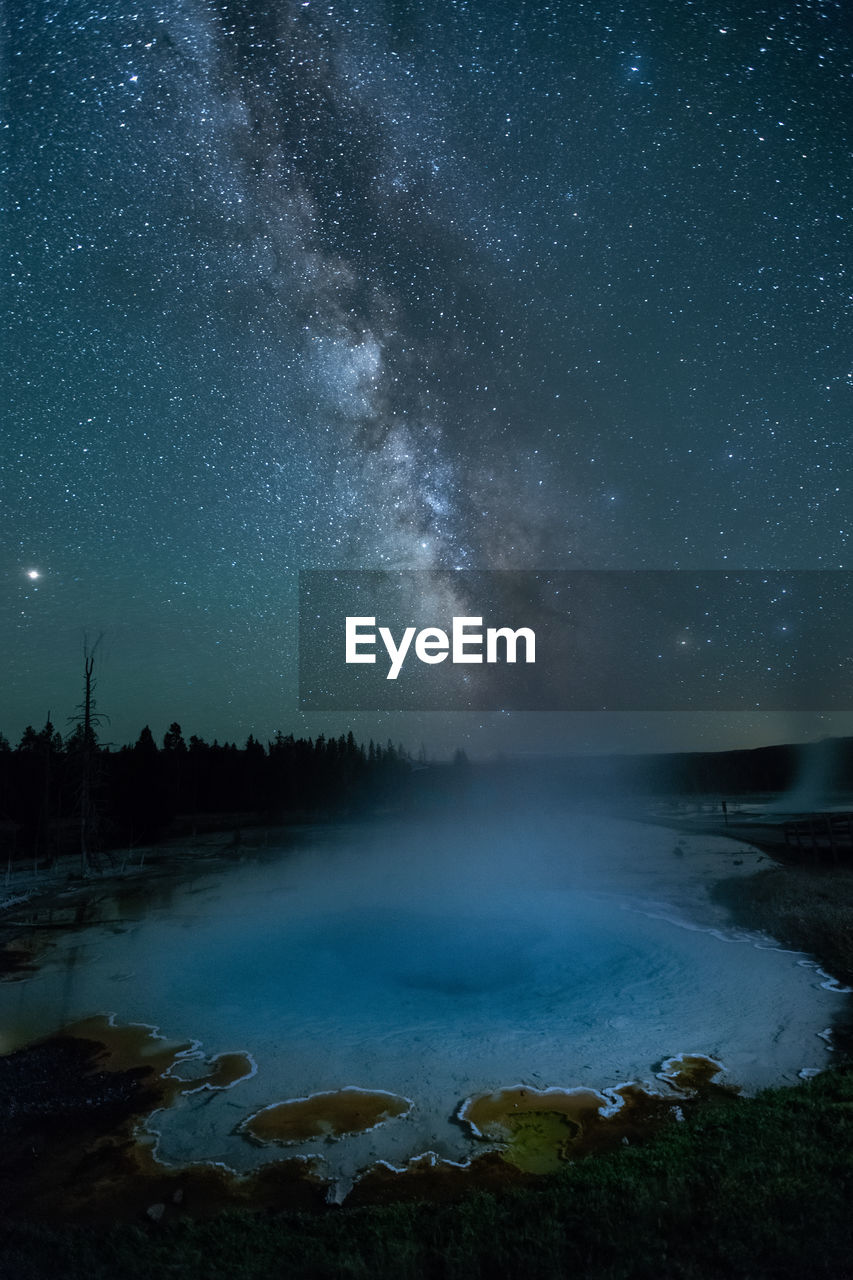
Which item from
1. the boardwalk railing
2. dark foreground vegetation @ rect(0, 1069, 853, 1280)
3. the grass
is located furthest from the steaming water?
the boardwalk railing

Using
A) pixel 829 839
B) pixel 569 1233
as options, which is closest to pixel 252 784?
pixel 829 839

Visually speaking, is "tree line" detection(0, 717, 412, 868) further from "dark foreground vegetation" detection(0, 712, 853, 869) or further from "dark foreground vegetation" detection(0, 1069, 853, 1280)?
"dark foreground vegetation" detection(0, 1069, 853, 1280)

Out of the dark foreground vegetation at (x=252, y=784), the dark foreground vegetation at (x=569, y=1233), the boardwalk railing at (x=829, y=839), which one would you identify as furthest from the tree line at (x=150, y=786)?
the boardwalk railing at (x=829, y=839)

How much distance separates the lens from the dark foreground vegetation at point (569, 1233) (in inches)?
271

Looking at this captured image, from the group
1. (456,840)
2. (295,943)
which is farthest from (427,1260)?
(456,840)

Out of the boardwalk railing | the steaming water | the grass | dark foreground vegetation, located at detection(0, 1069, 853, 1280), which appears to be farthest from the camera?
the boardwalk railing

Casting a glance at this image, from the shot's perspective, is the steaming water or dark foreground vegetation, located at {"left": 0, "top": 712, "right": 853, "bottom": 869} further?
dark foreground vegetation, located at {"left": 0, "top": 712, "right": 853, "bottom": 869}

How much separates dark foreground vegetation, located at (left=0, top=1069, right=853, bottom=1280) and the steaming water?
69.0 inches

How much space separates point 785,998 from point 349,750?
11304 centimetres

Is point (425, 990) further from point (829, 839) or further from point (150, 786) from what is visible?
point (150, 786)

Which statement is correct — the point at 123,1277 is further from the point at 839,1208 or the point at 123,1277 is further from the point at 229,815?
the point at 229,815

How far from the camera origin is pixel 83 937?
74.6ft

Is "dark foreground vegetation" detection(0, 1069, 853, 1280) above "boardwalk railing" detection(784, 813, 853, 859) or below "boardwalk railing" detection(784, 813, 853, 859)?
above

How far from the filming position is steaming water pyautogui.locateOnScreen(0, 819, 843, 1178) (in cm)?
1219
